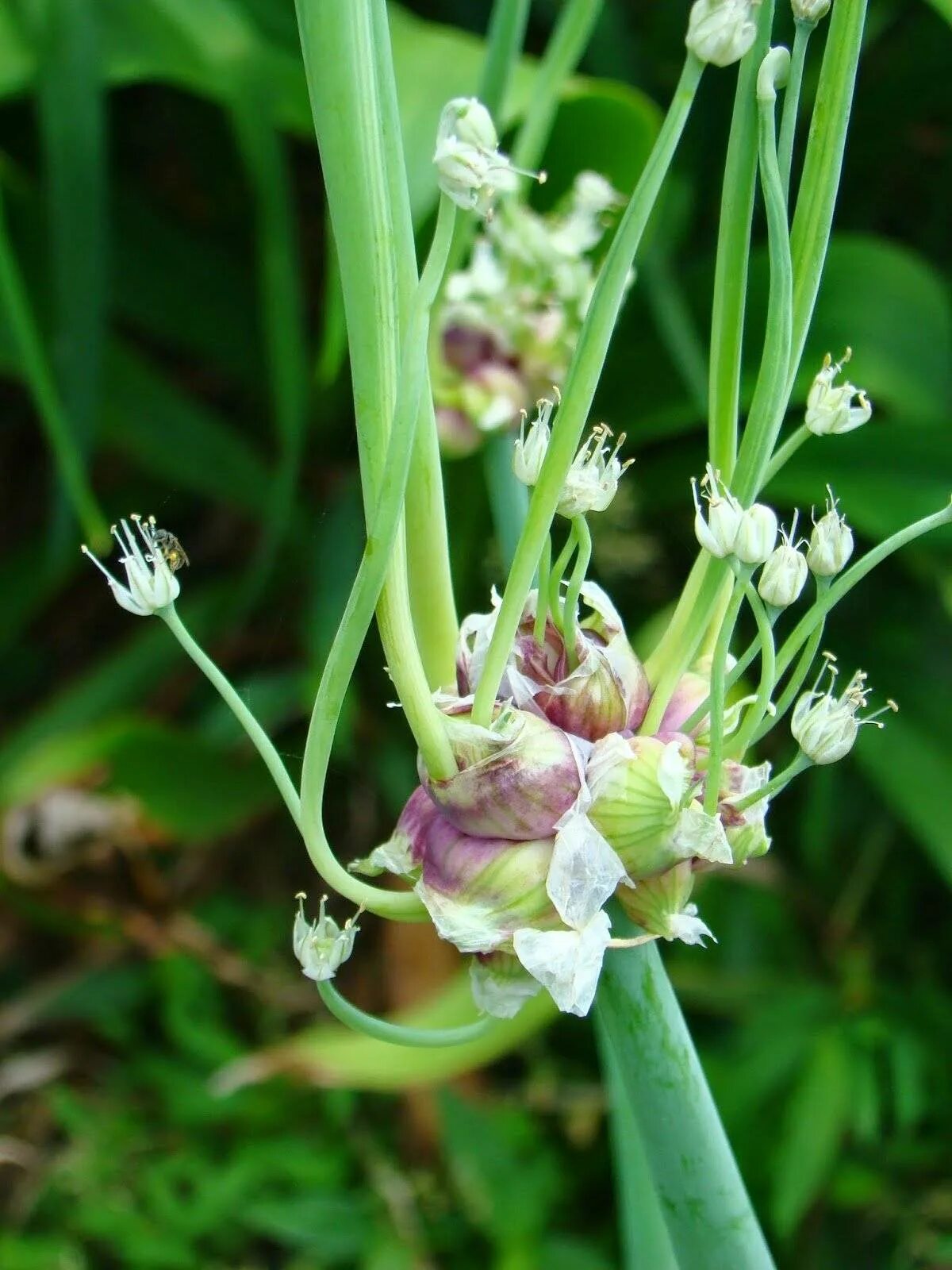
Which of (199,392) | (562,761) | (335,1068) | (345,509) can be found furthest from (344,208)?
(199,392)

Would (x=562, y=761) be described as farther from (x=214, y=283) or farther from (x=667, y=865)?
(x=214, y=283)

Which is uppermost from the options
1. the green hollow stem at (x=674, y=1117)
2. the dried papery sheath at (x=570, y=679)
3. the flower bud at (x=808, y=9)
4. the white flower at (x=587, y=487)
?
the flower bud at (x=808, y=9)

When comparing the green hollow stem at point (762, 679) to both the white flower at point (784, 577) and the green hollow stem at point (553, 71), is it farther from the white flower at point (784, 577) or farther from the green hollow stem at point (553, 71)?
the green hollow stem at point (553, 71)

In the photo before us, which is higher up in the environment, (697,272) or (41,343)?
(697,272)

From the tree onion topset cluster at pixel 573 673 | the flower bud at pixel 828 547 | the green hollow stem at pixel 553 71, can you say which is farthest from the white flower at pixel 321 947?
the green hollow stem at pixel 553 71

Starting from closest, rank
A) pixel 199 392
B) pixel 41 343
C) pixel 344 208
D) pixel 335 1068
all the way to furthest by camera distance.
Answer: pixel 344 208 → pixel 335 1068 → pixel 41 343 → pixel 199 392

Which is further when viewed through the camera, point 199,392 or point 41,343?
point 199,392

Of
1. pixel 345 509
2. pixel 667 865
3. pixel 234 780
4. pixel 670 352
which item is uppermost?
pixel 667 865

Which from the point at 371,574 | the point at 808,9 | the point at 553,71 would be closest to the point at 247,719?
the point at 371,574
